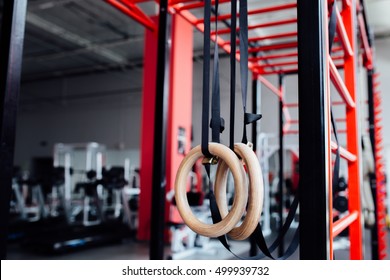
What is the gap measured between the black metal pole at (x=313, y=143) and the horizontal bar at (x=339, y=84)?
9.0 inches

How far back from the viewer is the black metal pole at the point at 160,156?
232 cm

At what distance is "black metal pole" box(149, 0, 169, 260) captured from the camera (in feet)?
7.61

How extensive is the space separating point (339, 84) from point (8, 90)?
132 cm

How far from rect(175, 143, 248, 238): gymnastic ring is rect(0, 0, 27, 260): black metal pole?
28.3 inches

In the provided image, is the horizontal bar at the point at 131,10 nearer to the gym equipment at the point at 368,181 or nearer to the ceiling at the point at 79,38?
the gym equipment at the point at 368,181

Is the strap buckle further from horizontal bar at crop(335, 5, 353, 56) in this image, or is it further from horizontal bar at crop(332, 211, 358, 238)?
horizontal bar at crop(335, 5, 353, 56)

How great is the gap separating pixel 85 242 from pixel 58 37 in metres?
6.39

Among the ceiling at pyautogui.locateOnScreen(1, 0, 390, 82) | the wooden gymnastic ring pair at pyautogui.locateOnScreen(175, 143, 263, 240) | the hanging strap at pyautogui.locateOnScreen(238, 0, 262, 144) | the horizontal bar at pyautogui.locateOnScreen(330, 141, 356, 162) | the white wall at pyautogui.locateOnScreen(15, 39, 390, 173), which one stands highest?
the ceiling at pyautogui.locateOnScreen(1, 0, 390, 82)

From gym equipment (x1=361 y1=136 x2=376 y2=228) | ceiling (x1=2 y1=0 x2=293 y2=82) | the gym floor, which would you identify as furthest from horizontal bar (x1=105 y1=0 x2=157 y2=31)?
ceiling (x1=2 y1=0 x2=293 y2=82)

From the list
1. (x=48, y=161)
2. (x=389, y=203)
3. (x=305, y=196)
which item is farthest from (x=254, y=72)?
(x=48, y=161)

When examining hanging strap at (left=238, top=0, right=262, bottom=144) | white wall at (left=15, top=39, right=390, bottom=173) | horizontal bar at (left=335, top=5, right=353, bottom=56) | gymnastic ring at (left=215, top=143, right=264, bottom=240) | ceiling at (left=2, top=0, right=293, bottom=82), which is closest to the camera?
gymnastic ring at (left=215, top=143, right=264, bottom=240)

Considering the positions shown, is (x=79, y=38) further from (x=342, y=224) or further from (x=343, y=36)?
(x=342, y=224)

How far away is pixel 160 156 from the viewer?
2336 mm
